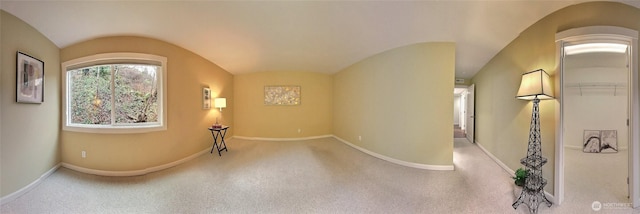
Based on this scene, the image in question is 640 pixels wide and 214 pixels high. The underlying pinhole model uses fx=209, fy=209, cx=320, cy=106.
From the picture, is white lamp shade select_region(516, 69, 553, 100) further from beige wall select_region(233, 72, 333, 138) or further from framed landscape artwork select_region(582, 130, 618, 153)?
beige wall select_region(233, 72, 333, 138)

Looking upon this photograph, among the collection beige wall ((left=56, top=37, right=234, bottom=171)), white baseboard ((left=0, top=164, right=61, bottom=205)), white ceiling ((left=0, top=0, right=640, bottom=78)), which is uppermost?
white ceiling ((left=0, top=0, right=640, bottom=78))

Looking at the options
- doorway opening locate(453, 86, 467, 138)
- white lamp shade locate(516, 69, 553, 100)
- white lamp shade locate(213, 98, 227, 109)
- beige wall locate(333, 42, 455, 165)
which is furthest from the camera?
doorway opening locate(453, 86, 467, 138)

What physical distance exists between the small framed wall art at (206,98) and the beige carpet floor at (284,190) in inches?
45.7

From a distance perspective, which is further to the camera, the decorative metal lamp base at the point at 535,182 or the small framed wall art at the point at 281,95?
the small framed wall art at the point at 281,95

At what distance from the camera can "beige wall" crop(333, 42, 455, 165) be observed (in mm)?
3164

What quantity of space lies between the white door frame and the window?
495cm

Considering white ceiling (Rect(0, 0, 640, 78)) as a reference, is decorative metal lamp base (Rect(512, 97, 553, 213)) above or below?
below

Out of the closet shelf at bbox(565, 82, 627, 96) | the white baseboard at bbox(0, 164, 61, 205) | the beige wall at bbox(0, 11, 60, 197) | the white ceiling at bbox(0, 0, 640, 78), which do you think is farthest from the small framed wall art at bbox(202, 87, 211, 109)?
the closet shelf at bbox(565, 82, 627, 96)

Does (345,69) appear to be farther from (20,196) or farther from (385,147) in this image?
(20,196)

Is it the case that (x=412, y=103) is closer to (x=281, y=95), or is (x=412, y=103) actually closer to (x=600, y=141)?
(x=600, y=141)

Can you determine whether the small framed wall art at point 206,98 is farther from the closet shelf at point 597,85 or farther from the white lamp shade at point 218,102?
the closet shelf at point 597,85

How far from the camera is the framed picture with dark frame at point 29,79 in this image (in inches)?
91.4

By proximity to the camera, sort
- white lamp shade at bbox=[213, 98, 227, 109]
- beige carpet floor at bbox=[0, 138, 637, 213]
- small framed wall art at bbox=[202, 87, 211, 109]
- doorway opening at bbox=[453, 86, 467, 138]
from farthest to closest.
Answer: doorway opening at bbox=[453, 86, 467, 138] < white lamp shade at bbox=[213, 98, 227, 109] < small framed wall art at bbox=[202, 87, 211, 109] < beige carpet floor at bbox=[0, 138, 637, 213]

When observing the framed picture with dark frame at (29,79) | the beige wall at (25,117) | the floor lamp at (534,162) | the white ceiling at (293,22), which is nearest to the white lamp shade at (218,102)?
the white ceiling at (293,22)
